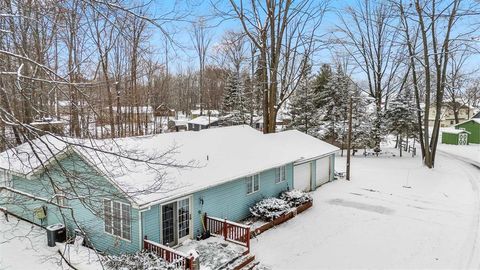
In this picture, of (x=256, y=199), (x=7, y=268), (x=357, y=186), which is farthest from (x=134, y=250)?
(x=357, y=186)

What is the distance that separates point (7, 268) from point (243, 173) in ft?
24.4

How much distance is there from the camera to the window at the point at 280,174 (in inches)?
598

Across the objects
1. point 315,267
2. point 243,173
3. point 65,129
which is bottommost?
point 315,267

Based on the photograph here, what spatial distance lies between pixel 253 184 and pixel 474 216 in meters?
9.33

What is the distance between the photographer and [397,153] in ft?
103

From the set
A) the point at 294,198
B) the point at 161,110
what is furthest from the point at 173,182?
the point at 161,110

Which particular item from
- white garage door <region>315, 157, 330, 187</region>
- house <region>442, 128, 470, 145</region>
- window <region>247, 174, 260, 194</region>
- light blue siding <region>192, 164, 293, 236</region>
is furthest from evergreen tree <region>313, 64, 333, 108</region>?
window <region>247, 174, 260, 194</region>

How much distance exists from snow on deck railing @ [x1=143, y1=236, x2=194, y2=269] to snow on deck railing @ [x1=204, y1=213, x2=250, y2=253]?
86.3 inches

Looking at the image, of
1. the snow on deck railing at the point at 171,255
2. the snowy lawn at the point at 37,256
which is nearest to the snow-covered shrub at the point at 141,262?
the snow on deck railing at the point at 171,255

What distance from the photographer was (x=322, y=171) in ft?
63.4

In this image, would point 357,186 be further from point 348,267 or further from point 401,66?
point 401,66

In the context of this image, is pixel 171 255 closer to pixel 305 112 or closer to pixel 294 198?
pixel 294 198

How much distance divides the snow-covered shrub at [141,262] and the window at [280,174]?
736 cm

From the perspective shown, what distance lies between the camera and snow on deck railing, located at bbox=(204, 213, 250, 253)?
1039 cm
